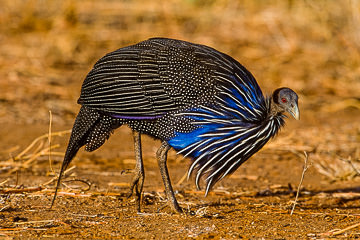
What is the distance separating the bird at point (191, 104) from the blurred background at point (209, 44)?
221 cm

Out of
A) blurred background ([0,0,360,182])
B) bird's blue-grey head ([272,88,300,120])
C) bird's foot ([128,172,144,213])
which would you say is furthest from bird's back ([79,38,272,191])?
blurred background ([0,0,360,182])

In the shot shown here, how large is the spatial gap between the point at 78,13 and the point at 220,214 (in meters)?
7.61

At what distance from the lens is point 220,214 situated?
422 centimetres

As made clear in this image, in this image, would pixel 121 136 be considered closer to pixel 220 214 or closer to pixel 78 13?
pixel 220 214

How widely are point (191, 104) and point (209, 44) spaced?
21.1ft

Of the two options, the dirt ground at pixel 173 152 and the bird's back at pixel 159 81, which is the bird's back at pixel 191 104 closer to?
the bird's back at pixel 159 81

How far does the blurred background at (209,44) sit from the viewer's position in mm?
7172

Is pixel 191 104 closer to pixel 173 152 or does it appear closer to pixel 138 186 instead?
pixel 138 186

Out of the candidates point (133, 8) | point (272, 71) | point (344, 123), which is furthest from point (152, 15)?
point (344, 123)

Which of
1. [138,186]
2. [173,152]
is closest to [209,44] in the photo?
[173,152]

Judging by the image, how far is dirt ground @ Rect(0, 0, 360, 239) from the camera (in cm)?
402

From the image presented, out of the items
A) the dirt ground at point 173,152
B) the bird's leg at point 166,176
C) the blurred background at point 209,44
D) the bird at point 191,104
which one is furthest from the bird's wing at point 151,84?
the blurred background at point 209,44

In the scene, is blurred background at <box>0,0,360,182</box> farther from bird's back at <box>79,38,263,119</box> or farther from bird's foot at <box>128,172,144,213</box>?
bird's back at <box>79,38,263,119</box>

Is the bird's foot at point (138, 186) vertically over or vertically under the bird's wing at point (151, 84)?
under
